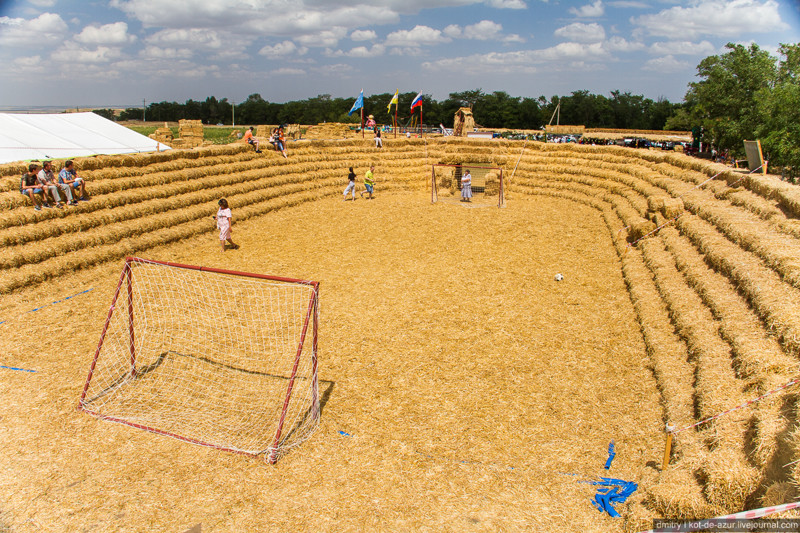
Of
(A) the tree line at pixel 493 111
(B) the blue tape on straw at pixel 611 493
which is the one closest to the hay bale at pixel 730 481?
(B) the blue tape on straw at pixel 611 493

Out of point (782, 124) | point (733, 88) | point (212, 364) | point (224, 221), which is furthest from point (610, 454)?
point (733, 88)

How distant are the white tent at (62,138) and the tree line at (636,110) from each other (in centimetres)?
2468

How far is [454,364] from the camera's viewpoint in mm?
8242

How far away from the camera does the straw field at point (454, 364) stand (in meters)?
5.12

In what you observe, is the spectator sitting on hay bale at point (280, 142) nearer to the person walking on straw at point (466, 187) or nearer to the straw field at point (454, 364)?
the straw field at point (454, 364)

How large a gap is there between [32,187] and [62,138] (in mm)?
9205

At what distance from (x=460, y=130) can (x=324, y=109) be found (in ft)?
272

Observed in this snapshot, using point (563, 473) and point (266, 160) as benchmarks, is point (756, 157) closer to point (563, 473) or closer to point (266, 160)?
point (563, 473)

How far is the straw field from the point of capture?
512cm

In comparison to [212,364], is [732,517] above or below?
above

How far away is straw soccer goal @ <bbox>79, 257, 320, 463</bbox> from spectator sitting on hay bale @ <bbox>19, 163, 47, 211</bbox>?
4.36 metres

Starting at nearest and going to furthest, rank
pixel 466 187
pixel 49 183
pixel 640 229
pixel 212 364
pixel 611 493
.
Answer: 1. pixel 611 493
2. pixel 212 364
3. pixel 49 183
4. pixel 640 229
5. pixel 466 187

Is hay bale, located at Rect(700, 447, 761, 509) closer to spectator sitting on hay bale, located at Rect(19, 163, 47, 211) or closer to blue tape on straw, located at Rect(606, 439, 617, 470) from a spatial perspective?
blue tape on straw, located at Rect(606, 439, 617, 470)

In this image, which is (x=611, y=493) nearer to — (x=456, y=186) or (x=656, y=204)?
(x=656, y=204)
